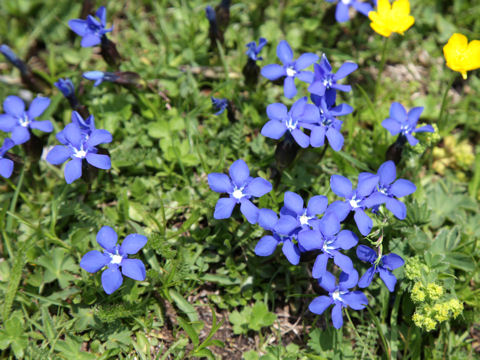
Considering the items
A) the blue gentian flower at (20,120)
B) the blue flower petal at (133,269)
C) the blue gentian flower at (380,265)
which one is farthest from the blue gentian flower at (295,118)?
the blue gentian flower at (20,120)

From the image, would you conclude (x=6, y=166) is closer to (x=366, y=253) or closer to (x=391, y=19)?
(x=366, y=253)

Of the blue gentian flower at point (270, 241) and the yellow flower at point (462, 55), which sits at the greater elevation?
the yellow flower at point (462, 55)

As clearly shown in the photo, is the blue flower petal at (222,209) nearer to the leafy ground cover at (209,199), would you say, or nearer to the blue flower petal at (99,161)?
the leafy ground cover at (209,199)

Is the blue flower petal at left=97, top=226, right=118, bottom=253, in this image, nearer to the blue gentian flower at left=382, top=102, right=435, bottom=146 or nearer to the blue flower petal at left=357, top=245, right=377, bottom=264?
the blue flower petal at left=357, top=245, right=377, bottom=264

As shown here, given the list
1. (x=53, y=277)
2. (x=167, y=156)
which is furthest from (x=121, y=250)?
(x=167, y=156)

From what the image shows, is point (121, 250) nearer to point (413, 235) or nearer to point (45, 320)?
point (45, 320)

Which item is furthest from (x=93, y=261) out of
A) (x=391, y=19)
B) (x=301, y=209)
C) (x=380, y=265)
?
(x=391, y=19)
